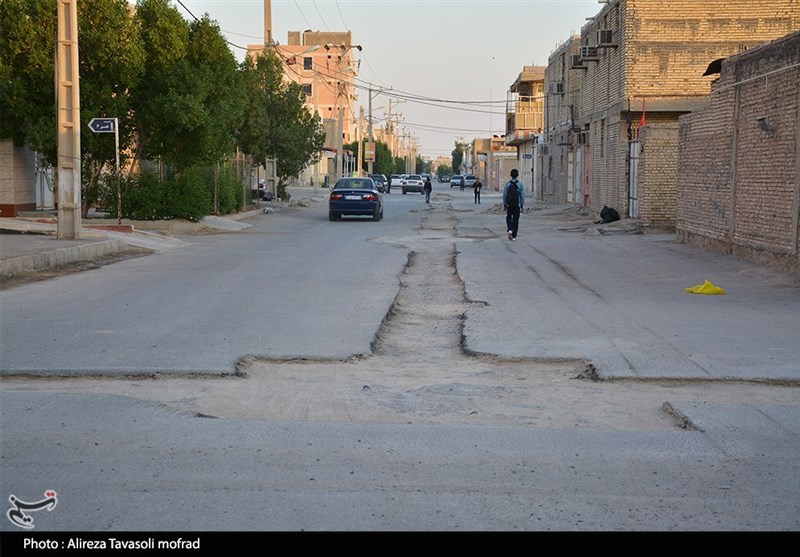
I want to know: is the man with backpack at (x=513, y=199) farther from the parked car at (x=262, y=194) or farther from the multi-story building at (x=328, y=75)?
the multi-story building at (x=328, y=75)

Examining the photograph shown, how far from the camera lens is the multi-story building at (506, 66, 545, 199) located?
225 ft

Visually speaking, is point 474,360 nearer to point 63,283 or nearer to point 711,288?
point 711,288

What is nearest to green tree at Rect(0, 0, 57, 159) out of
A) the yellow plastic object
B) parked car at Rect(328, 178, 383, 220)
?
parked car at Rect(328, 178, 383, 220)

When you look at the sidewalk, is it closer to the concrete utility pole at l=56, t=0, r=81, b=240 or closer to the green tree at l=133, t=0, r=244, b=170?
the concrete utility pole at l=56, t=0, r=81, b=240

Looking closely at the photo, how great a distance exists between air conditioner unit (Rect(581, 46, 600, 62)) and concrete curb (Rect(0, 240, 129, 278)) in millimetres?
20142

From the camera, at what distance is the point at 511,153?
309ft

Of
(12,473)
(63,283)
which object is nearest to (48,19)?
(63,283)

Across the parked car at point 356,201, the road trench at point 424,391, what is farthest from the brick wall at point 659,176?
the road trench at point 424,391

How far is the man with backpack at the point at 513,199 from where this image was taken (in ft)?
79.2

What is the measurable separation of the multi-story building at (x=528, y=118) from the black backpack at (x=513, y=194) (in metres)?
40.1
